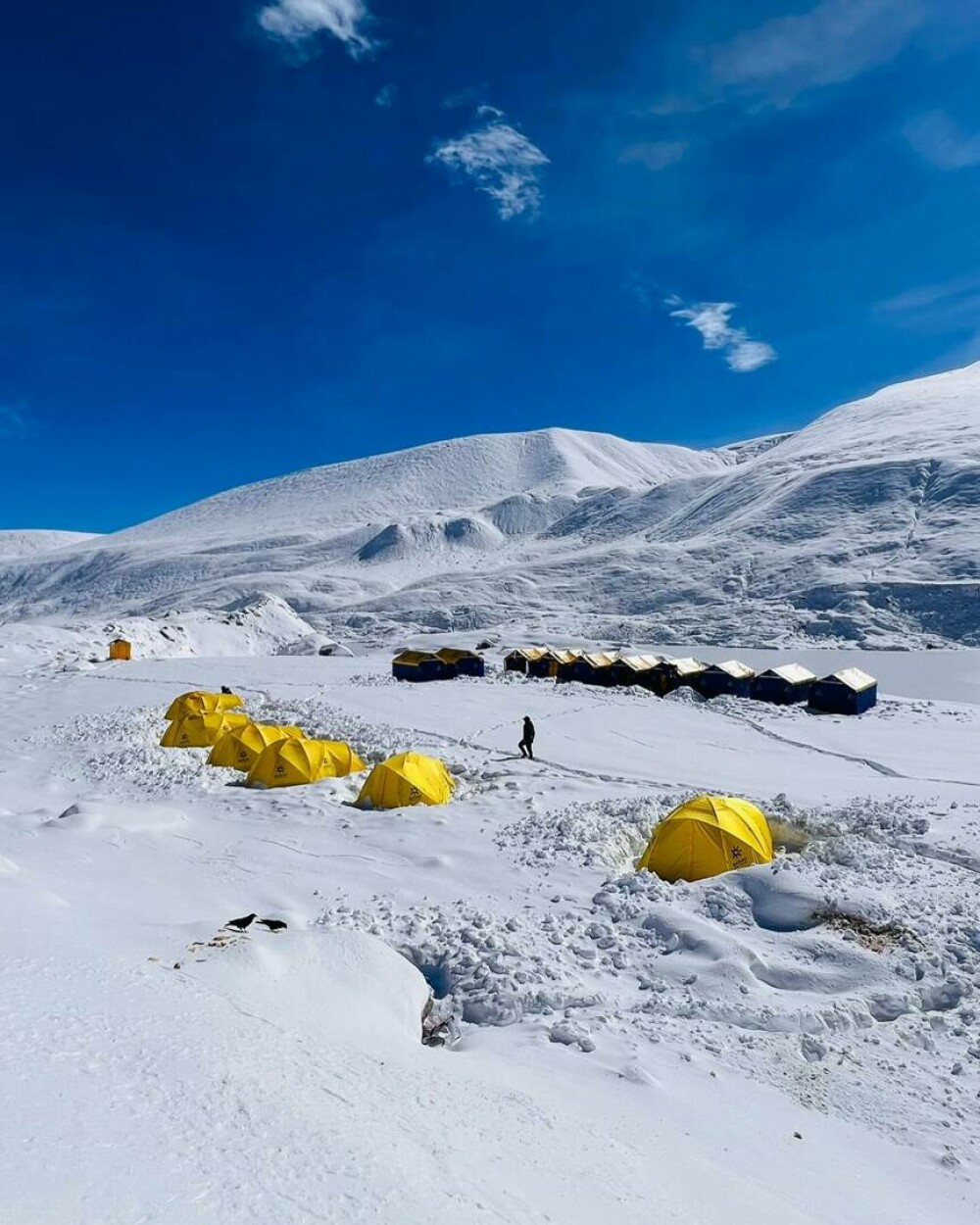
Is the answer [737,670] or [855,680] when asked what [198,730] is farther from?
[855,680]

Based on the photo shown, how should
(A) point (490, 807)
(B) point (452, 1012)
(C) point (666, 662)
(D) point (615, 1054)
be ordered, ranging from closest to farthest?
1. (D) point (615, 1054)
2. (B) point (452, 1012)
3. (A) point (490, 807)
4. (C) point (666, 662)

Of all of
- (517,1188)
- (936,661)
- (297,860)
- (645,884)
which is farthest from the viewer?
(936,661)

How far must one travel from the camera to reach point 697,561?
398ft

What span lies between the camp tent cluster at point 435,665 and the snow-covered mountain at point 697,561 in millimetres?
39776

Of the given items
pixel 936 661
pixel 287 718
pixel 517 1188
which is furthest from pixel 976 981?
pixel 936 661

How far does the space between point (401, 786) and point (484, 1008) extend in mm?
9417

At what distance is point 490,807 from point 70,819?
9.17 m

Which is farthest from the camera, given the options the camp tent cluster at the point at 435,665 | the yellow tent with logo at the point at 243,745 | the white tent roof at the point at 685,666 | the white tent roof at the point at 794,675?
the camp tent cluster at the point at 435,665

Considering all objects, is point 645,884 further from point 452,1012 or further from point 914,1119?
point 914,1119

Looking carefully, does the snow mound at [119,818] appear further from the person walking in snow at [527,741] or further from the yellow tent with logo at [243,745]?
the person walking in snow at [527,741]

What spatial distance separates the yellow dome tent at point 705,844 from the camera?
546 inches

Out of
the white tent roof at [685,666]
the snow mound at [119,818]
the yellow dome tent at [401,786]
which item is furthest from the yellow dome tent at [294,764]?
the white tent roof at [685,666]

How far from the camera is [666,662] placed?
4766 centimetres

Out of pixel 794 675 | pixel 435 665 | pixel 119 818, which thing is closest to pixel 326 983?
pixel 119 818
